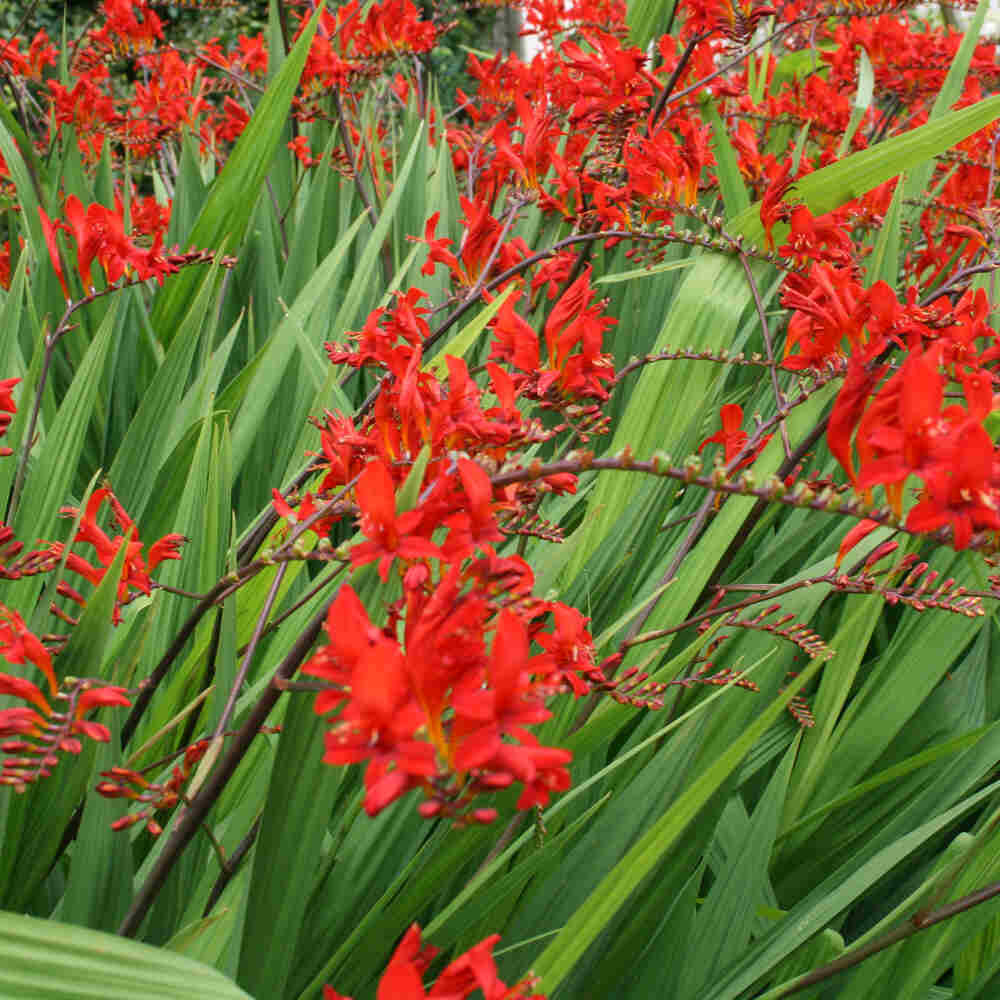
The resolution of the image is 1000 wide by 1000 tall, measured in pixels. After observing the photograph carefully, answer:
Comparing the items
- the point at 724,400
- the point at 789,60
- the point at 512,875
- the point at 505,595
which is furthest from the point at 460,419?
the point at 789,60

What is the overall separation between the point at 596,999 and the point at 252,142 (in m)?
1.21

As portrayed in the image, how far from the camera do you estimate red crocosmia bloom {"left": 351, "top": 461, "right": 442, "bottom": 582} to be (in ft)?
1.75

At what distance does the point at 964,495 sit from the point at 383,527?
0.29 meters

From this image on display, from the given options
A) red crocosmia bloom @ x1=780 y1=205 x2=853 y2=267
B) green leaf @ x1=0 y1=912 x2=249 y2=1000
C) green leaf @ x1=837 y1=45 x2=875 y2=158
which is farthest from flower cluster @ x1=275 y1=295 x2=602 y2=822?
green leaf @ x1=837 y1=45 x2=875 y2=158

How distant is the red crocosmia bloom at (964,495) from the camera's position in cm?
52

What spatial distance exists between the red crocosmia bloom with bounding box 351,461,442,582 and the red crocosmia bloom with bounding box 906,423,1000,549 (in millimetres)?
248

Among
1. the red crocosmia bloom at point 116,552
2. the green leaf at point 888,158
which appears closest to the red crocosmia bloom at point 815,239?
the green leaf at point 888,158

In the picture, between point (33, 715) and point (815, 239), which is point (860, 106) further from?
point (33, 715)

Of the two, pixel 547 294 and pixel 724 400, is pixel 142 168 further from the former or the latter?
pixel 724 400

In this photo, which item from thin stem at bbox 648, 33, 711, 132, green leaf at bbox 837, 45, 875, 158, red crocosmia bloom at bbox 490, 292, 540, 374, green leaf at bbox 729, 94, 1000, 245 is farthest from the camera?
green leaf at bbox 837, 45, 875, 158

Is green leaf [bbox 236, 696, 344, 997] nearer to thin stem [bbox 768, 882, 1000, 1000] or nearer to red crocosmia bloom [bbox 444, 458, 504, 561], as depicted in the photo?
red crocosmia bloom [bbox 444, 458, 504, 561]

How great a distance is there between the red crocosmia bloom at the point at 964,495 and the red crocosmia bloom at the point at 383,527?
0.25 metres

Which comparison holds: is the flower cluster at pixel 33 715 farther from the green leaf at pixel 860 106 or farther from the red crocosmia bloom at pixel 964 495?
the green leaf at pixel 860 106

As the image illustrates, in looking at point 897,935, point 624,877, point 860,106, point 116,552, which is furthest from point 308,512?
point 860,106
